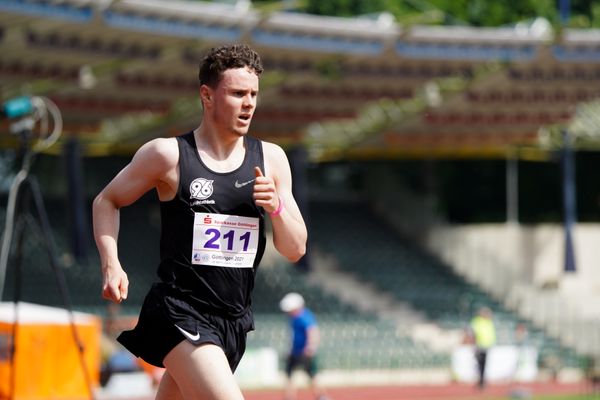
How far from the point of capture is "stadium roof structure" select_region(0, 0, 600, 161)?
1151 inches

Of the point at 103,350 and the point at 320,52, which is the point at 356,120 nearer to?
the point at 320,52

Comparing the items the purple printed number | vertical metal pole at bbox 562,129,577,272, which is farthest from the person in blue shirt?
vertical metal pole at bbox 562,129,577,272

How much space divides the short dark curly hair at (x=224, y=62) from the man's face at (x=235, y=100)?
0.03 m

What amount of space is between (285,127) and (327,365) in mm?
10588

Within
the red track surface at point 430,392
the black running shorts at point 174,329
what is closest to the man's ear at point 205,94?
the black running shorts at point 174,329

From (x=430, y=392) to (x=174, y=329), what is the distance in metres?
19.0

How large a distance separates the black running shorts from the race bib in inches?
8.5

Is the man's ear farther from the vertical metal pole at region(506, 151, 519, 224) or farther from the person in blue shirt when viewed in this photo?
the vertical metal pole at region(506, 151, 519, 224)

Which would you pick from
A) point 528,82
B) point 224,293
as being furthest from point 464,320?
point 224,293

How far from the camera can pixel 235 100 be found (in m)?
5.83

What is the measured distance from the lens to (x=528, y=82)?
35.4m

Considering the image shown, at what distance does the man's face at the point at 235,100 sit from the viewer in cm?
582

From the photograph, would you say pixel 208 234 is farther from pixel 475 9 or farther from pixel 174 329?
pixel 475 9

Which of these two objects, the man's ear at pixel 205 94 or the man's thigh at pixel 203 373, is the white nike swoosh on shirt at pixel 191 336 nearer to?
the man's thigh at pixel 203 373
